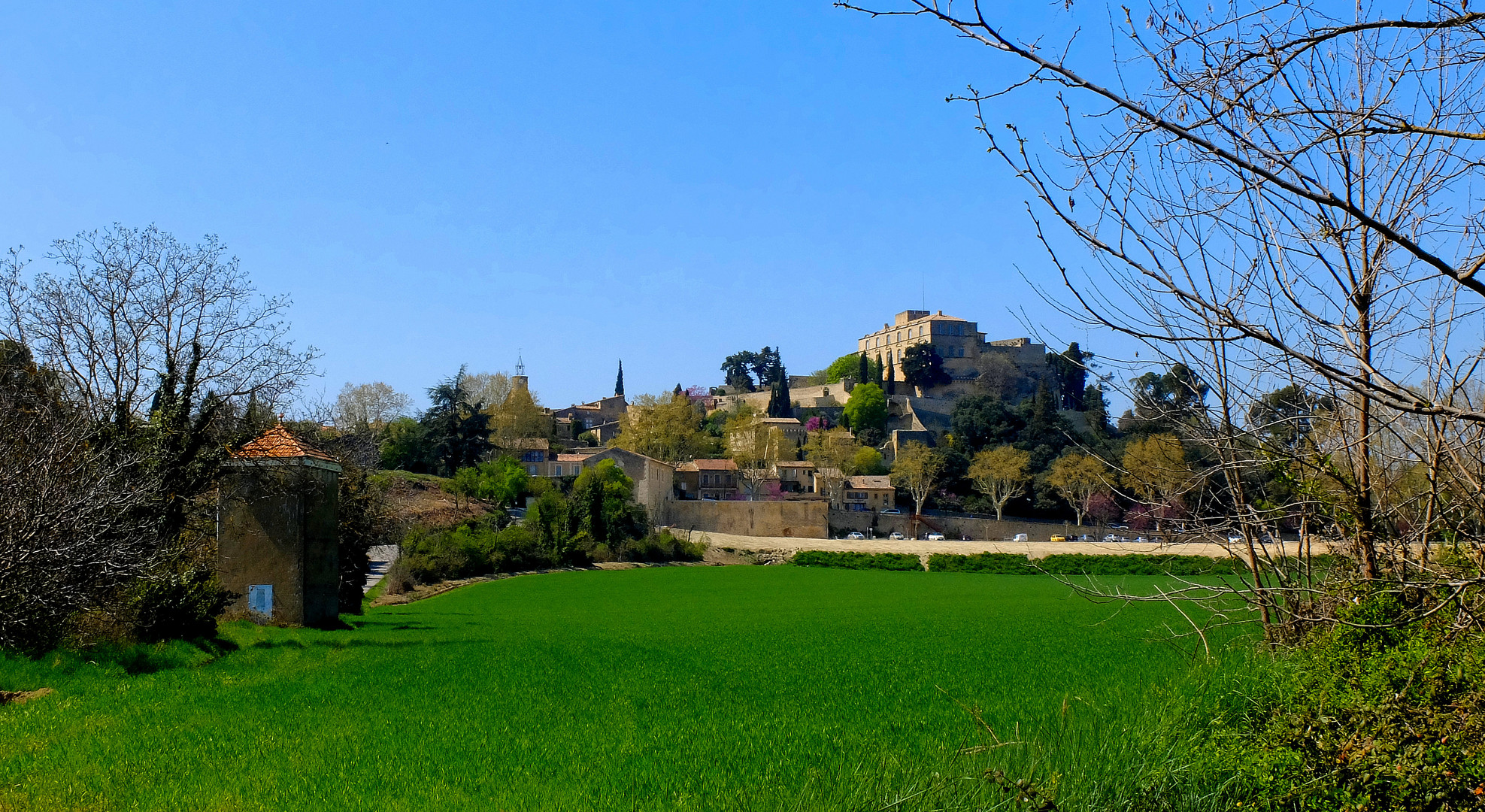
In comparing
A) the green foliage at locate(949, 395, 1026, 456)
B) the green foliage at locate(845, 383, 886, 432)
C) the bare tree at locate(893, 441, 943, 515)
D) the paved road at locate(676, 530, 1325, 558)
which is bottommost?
the paved road at locate(676, 530, 1325, 558)

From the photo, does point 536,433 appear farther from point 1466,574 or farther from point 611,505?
point 1466,574

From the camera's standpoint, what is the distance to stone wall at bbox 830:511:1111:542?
7612 cm

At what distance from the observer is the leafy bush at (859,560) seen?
6012 centimetres

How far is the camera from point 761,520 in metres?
73.8

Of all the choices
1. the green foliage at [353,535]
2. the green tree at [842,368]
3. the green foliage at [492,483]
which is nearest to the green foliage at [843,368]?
the green tree at [842,368]

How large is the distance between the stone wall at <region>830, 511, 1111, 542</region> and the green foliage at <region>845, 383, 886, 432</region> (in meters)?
27.8

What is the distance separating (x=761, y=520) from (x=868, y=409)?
37.1 m

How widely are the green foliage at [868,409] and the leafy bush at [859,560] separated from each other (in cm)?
4502

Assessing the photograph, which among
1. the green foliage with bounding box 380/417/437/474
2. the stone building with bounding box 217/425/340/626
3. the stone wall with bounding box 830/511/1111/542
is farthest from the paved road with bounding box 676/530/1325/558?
the stone building with bounding box 217/425/340/626

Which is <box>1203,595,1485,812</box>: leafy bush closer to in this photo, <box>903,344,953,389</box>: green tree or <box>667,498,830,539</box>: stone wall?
<box>667,498,830,539</box>: stone wall

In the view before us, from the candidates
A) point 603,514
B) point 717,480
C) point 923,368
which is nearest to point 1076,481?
point 603,514

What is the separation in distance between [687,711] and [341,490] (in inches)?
758

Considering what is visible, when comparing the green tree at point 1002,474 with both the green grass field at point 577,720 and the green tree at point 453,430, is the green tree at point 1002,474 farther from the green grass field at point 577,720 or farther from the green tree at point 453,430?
the green grass field at point 577,720

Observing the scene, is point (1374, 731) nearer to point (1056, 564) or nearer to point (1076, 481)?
point (1056, 564)
